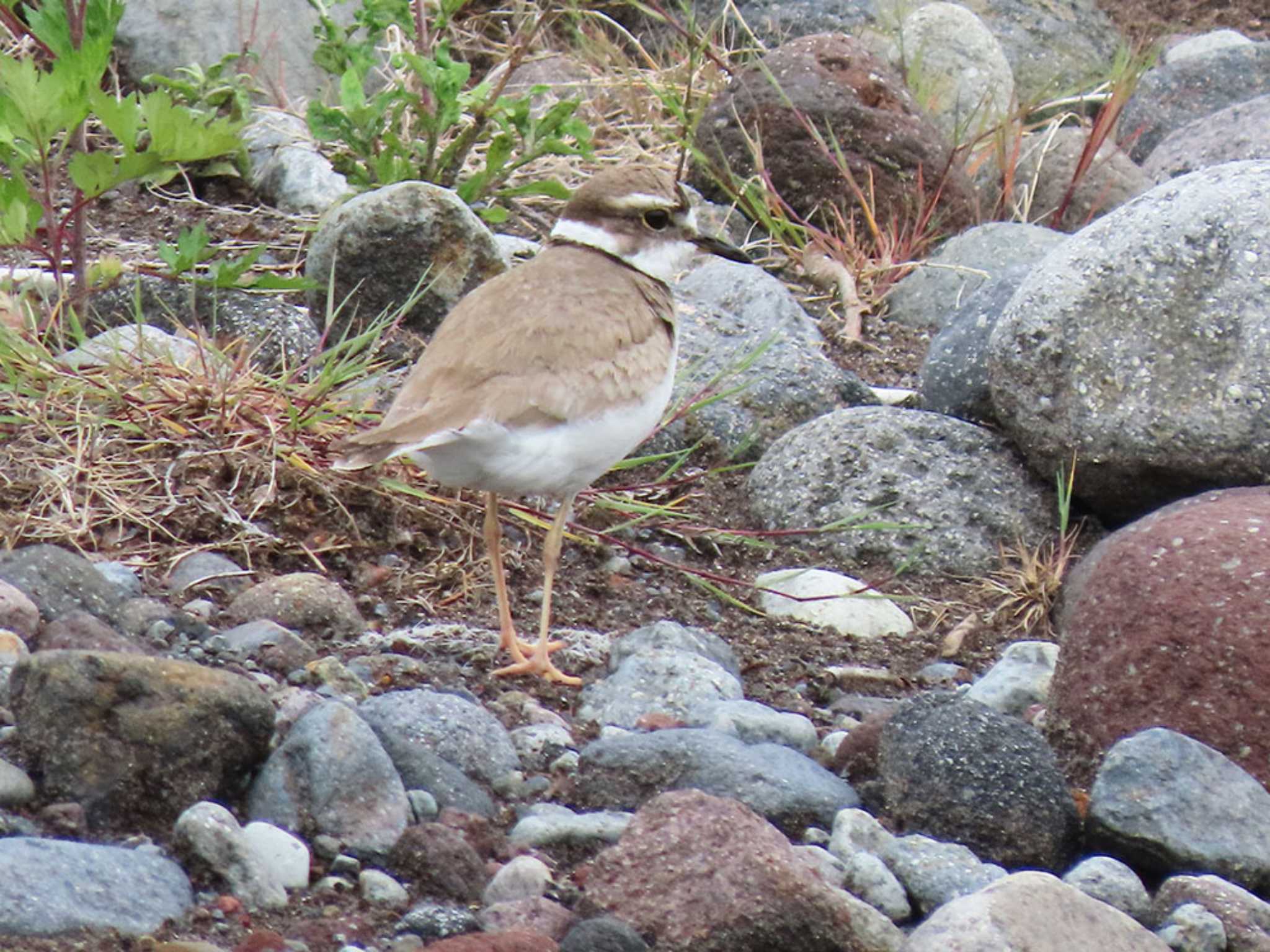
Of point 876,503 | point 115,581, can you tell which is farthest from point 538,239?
point 115,581

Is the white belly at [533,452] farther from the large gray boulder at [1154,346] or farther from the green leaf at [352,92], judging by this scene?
the green leaf at [352,92]

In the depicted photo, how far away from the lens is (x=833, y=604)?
5.52 m

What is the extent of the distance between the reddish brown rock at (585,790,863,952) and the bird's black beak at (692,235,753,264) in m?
2.48

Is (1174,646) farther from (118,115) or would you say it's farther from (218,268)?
(218,268)

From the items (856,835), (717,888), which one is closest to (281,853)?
(717,888)

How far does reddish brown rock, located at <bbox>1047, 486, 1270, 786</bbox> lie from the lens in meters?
3.88

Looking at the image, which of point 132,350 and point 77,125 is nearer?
point 77,125

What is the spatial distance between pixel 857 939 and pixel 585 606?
2.50 m

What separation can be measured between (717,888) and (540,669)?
1.73m

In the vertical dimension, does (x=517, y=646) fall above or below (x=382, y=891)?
below

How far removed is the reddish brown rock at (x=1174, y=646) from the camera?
3.88m

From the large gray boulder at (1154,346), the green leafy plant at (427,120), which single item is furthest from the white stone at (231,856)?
the green leafy plant at (427,120)

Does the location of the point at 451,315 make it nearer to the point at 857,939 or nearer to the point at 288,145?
the point at 857,939

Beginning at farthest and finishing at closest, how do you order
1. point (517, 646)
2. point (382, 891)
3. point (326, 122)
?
1. point (326, 122)
2. point (517, 646)
3. point (382, 891)
